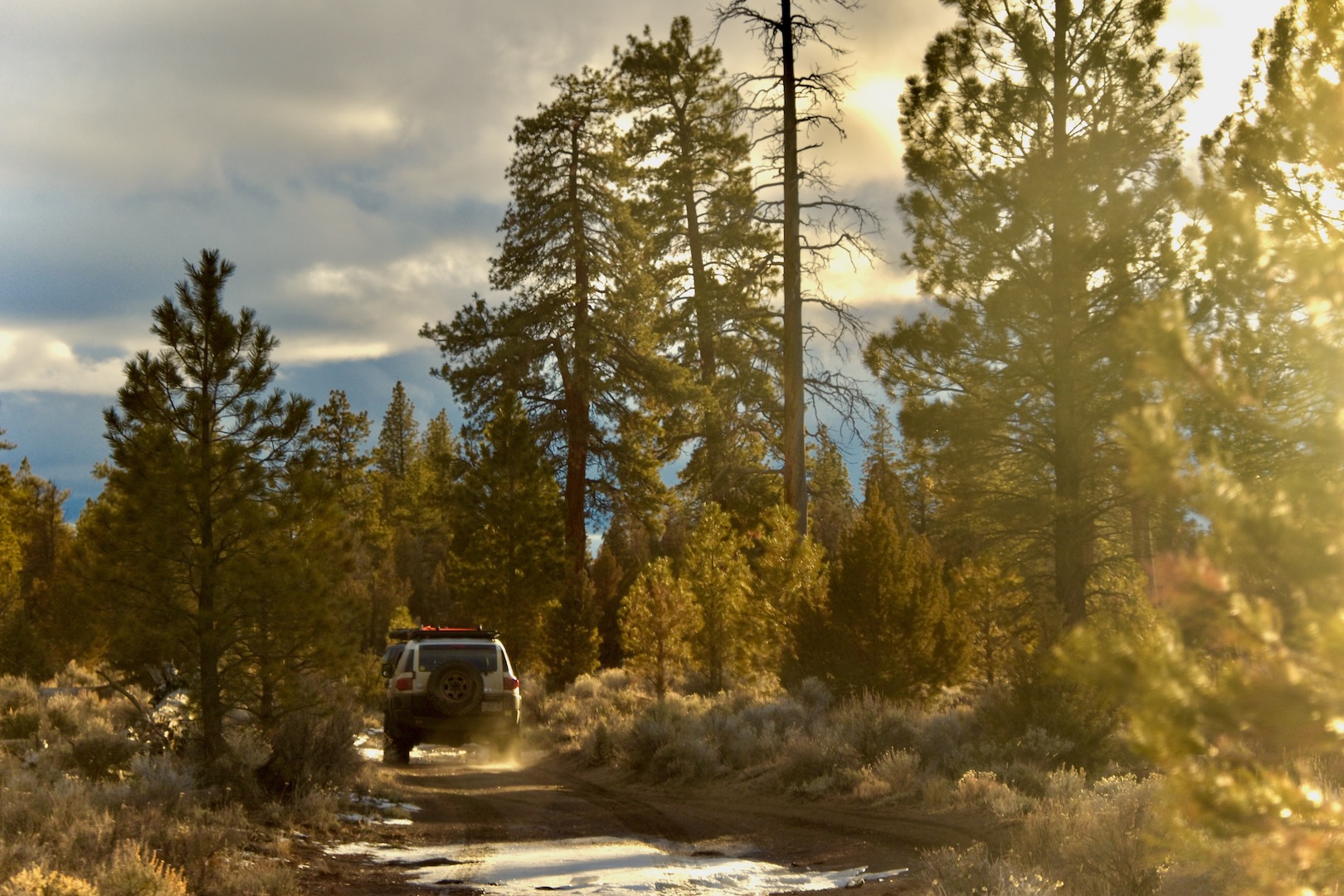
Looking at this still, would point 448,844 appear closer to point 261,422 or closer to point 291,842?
point 291,842

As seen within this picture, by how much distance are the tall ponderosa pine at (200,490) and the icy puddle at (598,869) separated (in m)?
3.09

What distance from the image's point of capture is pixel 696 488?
32.7 metres

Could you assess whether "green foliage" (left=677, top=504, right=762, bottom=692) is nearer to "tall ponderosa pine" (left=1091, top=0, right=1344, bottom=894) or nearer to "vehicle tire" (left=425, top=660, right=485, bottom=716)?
"vehicle tire" (left=425, top=660, right=485, bottom=716)

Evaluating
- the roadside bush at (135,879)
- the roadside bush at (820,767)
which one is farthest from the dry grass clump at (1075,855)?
the roadside bush at (135,879)

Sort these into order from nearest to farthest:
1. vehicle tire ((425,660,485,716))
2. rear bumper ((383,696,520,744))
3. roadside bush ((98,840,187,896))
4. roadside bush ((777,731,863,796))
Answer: roadside bush ((98,840,187,896)) → roadside bush ((777,731,863,796)) → vehicle tire ((425,660,485,716)) → rear bumper ((383,696,520,744))

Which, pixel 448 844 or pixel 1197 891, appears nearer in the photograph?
pixel 1197 891

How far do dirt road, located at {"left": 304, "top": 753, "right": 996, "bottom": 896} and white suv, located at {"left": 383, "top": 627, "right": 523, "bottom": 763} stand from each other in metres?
1.54

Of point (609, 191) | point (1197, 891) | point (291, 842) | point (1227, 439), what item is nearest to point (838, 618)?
point (1227, 439)

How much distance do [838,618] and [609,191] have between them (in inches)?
707

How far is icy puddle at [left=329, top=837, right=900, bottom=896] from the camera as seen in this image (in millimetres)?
7793

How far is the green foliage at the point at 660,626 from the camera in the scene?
2544cm

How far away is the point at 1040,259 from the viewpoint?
1677cm

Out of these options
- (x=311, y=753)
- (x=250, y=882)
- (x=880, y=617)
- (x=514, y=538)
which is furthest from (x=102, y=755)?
(x=514, y=538)

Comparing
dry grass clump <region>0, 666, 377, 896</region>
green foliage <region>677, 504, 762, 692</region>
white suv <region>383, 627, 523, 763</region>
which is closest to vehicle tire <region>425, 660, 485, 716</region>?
white suv <region>383, 627, 523, 763</region>
